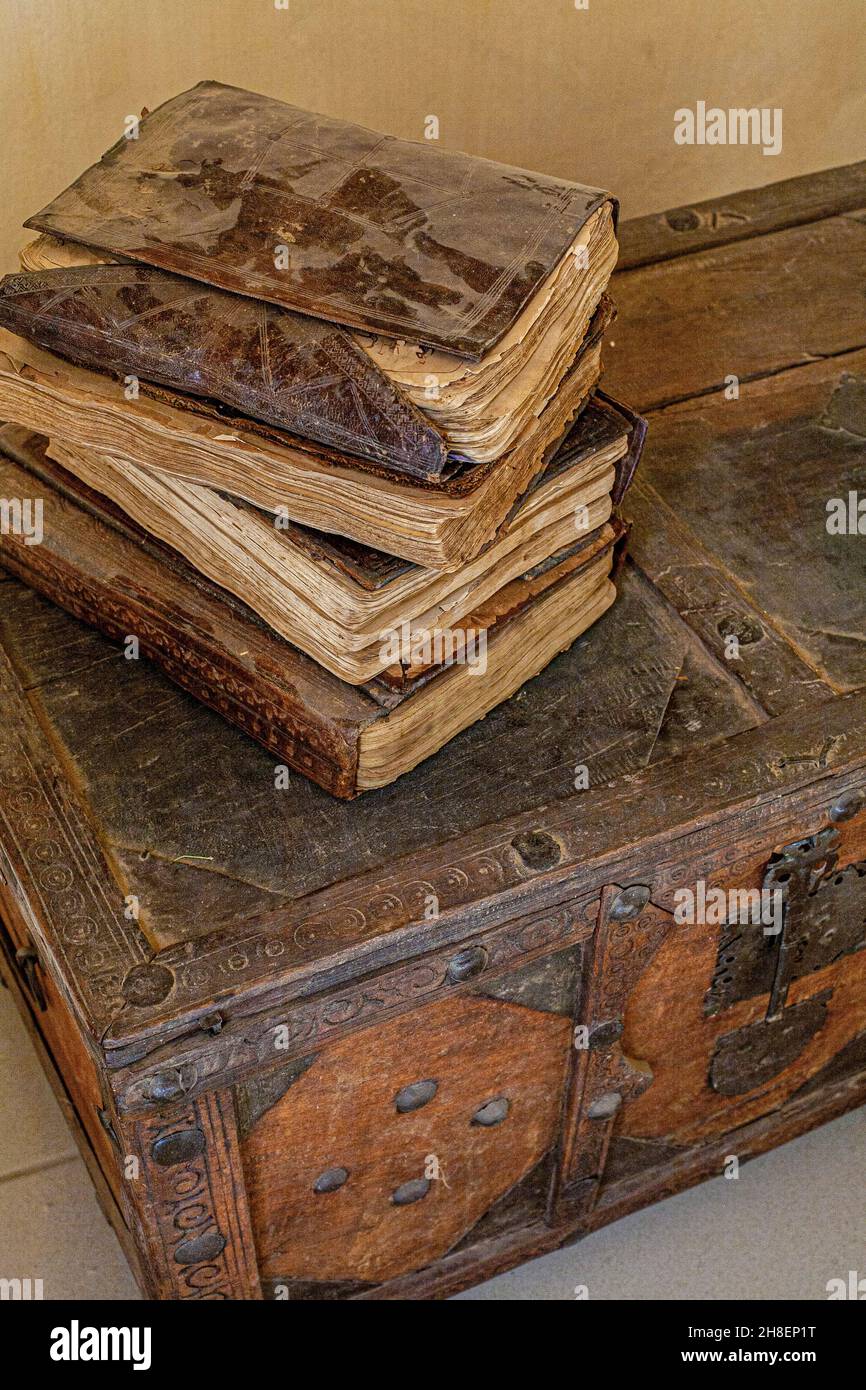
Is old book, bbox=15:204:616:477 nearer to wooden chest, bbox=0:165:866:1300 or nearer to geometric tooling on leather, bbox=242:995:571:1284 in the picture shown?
wooden chest, bbox=0:165:866:1300

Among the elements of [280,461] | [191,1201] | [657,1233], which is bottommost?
[657,1233]

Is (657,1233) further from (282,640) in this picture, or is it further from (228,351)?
(228,351)

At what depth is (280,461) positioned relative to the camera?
1321mm

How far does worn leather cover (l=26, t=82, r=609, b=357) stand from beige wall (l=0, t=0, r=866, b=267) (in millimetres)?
495

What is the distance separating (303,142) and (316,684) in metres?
0.53

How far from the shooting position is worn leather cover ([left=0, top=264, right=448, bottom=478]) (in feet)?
4.24

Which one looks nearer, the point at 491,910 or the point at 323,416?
the point at 323,416

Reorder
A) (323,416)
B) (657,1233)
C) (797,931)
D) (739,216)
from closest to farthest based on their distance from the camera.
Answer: (323,416)
(797,931)
(657,1233)
(739,216)

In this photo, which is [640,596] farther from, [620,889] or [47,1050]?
[47,1050]

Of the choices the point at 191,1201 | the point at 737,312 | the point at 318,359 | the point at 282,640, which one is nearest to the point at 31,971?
the point at 191,1201

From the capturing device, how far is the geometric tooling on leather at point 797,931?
1624 mm

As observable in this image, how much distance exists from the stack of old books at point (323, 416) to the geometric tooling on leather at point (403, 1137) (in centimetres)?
26

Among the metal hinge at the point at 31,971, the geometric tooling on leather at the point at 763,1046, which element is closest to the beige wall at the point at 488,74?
the metal hinge at the point at 31,971

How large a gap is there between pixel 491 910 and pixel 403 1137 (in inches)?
12.0
